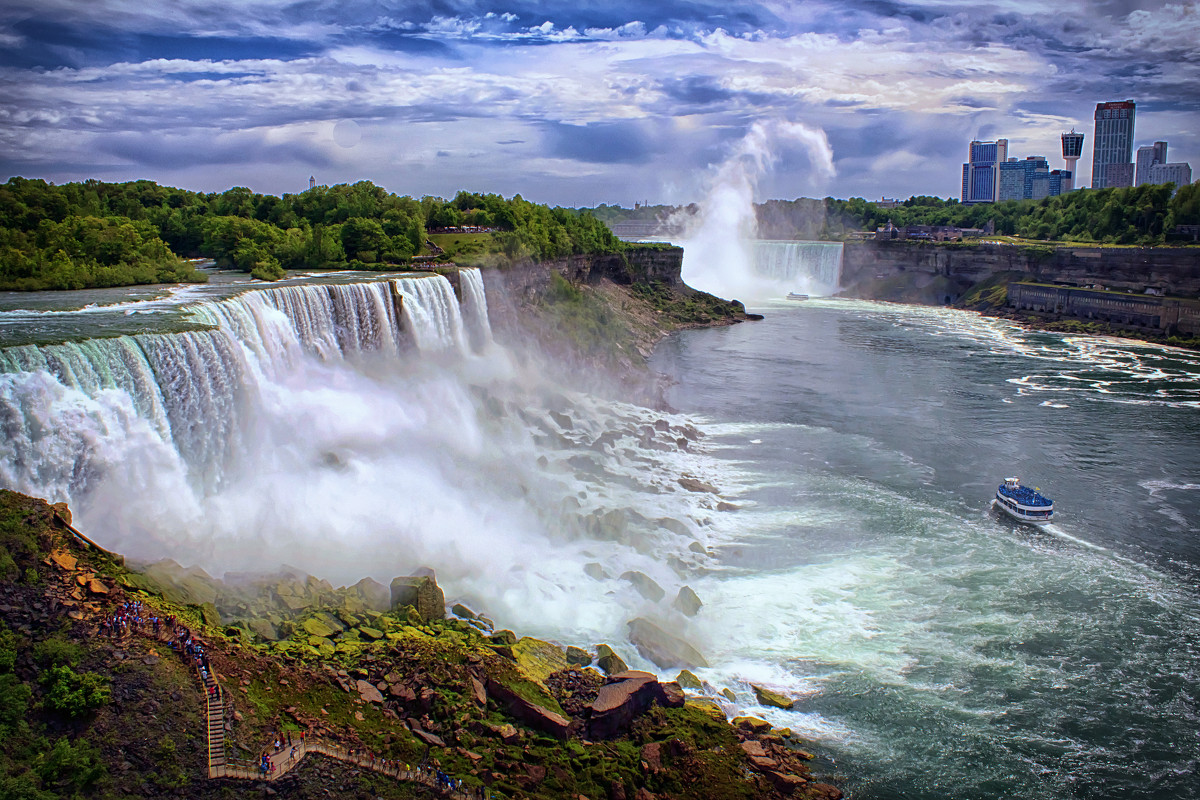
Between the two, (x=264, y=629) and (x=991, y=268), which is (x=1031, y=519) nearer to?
(x=264, y=629)

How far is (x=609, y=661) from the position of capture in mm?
16906

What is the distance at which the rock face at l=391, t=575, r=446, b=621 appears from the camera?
17141 millimetres

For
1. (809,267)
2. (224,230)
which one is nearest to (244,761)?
(224,230)

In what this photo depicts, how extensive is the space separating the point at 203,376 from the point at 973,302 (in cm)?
8182

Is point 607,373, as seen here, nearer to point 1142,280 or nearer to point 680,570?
point 680,570

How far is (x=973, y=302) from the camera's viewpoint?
285ft

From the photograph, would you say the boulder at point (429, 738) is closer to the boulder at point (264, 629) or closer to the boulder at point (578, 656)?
the boulder at point (264, 629)

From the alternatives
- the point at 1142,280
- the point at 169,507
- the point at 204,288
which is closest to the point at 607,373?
the point at 204,288

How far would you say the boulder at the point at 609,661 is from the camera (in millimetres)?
16719

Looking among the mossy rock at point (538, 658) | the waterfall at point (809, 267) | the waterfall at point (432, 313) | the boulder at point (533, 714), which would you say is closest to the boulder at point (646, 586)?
the mossy rock at point (538, 658)

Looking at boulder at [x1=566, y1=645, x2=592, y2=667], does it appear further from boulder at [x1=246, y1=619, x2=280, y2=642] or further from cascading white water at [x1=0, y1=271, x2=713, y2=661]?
boulder at [x1=246, y1=619, x2=280, y2=642]

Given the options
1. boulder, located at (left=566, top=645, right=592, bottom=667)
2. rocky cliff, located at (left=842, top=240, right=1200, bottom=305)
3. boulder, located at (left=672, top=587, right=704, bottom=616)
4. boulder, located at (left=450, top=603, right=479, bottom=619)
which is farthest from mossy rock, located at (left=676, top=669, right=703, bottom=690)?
rocky cliff, located at (left=842, top=240, right=1200, bottom=305)

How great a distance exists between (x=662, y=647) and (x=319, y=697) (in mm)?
7501

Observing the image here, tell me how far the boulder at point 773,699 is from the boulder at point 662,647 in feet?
4.80
